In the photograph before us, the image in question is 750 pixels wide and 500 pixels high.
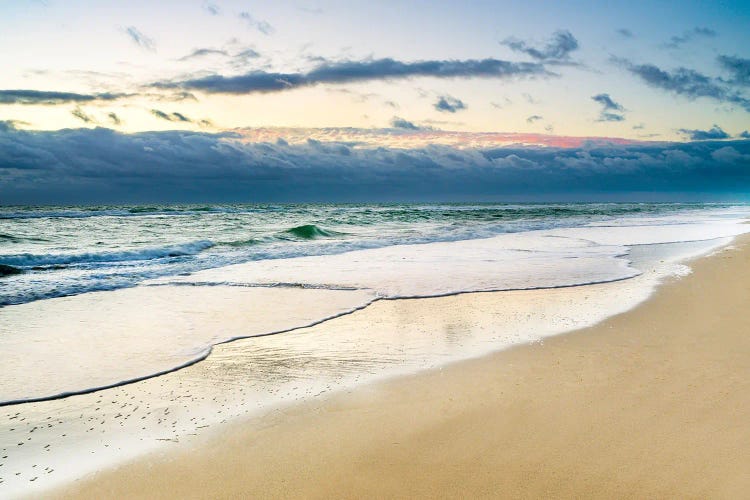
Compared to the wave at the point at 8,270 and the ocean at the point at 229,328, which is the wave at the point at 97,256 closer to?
the ocean at the point at 229,328

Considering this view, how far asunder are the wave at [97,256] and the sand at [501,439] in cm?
1361

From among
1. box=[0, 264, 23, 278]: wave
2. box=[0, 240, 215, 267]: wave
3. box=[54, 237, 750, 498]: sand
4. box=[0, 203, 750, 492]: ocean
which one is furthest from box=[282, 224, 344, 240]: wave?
box=[54, 237, 750, 498]: sand

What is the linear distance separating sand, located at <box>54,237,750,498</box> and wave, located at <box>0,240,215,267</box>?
13613 millimetres

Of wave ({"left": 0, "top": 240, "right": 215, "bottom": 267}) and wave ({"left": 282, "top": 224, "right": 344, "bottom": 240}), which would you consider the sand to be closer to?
wave ({"left": 0, "top": 240, "right": 215, "bottom": 267})

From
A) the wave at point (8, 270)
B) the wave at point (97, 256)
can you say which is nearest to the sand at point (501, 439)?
the wave at point (8, 270)

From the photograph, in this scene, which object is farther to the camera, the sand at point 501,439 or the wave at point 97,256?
the wave at point 97,256

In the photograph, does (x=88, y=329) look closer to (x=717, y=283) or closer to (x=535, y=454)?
(x=535, y=454)

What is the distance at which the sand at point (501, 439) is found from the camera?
2.80 meters

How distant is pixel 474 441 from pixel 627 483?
2.89ft

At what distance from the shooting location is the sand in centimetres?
280

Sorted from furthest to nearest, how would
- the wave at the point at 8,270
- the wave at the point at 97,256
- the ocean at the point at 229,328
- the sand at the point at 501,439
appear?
the wave at the point at 97,256
the wave at the point at 8,270
the ocean at the point at 229,328
the sand at the point at 501,439

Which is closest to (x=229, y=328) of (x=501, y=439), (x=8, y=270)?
(x=501, y=439)

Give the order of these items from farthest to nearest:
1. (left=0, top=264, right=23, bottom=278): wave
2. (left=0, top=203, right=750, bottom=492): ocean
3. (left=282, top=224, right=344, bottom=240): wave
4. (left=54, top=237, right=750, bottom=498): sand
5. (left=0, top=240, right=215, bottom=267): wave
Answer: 1. (left=282, top=224, right=344, bottom=240): wave
2. (left=0, top=240, right=215, bottom=267): wave
3. (left=0, top=264, right=23, bottom=278): wave
4. (left=0, top=203, right=750, bottom=492): ocean
5. (left=54, top=237, right=750, bottom=498): sand

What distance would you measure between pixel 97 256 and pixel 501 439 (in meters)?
15.3
